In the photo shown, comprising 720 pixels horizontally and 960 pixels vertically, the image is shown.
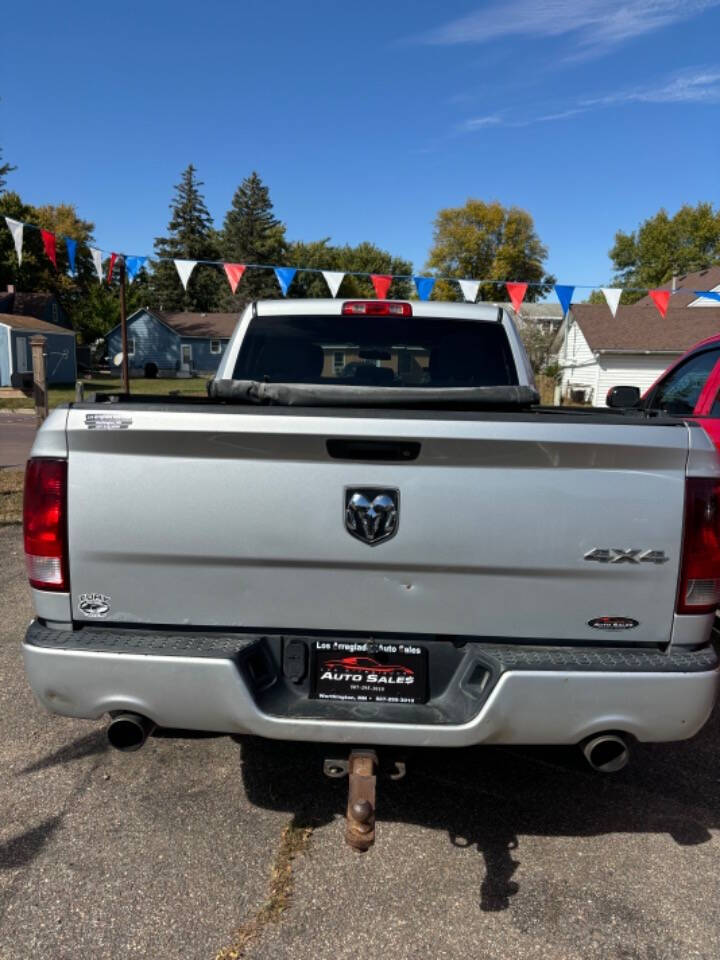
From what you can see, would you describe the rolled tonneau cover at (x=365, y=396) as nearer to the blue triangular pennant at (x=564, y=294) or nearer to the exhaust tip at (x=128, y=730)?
the exhaust tip at (x=128, y=730)

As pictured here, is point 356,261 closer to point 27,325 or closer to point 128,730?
point 27,325

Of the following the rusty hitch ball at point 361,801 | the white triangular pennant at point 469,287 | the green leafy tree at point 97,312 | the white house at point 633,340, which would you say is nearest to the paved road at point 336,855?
the rusty hitch ball at point 361,801

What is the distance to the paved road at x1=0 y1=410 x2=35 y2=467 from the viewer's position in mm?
12156

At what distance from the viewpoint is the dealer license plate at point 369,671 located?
227 cm

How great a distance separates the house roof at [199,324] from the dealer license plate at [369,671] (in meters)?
54.5

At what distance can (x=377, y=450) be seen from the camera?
7.16ft

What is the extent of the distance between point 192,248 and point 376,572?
75.5m

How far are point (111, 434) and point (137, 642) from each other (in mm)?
631

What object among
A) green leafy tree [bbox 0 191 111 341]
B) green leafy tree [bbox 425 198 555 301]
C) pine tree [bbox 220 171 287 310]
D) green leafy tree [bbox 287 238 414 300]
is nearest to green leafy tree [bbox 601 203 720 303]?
green leafy tree [bbox 425 198 555 301]

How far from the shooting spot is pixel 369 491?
2.17 meters

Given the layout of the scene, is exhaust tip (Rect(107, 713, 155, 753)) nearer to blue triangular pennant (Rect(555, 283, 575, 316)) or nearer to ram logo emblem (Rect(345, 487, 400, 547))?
ram logo emblem (Rect(345, 487, 400, 547))

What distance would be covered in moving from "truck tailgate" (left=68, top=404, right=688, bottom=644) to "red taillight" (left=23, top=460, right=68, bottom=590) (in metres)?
0.04

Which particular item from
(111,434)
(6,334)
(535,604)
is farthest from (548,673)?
(6,334)

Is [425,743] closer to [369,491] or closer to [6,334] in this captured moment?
[369,491]
